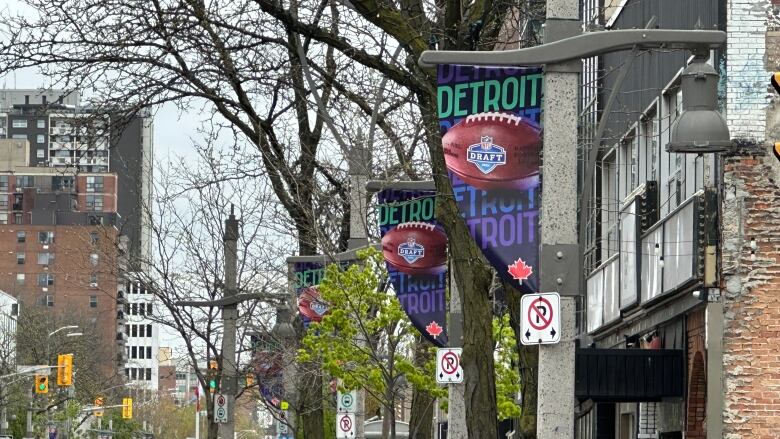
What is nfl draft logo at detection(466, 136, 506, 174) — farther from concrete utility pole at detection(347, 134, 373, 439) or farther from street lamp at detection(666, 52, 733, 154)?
concrete utility pole at detection(347, 134, 373, 439)

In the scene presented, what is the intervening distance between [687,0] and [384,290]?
23.2ft

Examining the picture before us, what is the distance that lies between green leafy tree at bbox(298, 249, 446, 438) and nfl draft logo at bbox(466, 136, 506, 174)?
11.1 m

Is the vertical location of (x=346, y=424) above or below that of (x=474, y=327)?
below

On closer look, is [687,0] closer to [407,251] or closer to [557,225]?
[407,251]

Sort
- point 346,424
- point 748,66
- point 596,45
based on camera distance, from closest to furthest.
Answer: point 596,45 < point 748,66 < point 346,424

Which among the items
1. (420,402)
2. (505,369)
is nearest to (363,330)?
(420,402)

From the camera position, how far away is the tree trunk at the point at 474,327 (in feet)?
60.0

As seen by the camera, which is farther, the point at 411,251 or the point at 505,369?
the point at 505,369

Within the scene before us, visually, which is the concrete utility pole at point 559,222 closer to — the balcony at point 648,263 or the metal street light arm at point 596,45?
the metal street light arm at point 596,45

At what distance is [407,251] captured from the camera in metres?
20.9

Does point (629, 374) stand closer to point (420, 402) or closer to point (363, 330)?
point (363, 330)

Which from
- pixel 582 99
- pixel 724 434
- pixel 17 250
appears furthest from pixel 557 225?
pixel 17 250

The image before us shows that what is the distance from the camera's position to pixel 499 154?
14.2m

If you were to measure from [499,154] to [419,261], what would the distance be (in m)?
6.88
